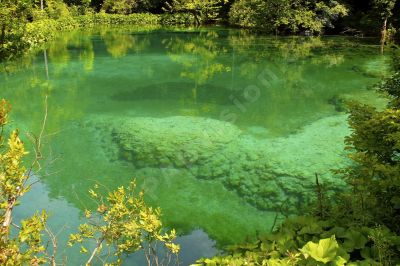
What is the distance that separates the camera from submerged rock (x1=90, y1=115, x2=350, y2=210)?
6445 mm

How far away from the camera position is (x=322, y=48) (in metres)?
20.3

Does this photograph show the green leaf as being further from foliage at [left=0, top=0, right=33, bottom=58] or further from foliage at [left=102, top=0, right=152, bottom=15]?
foliage at [left=102, top=0, right=152, bottom=15]

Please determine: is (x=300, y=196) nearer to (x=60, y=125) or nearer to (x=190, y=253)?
(x=190, y=253)

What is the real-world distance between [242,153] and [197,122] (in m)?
2.09

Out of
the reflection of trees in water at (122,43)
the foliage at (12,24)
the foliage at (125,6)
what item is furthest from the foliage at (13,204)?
the foliage at (125,6)

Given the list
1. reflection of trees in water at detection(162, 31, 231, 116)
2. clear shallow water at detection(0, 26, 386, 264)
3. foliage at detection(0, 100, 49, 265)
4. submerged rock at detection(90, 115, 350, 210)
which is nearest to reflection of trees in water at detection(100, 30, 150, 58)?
clear shallow water at detection(0, 26, 386, 264)

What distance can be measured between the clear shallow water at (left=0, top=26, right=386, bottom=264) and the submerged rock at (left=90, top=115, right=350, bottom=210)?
0.03m

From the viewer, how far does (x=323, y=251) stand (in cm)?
190

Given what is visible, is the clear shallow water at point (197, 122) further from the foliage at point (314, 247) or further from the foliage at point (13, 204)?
the foliage at point (314, 247)

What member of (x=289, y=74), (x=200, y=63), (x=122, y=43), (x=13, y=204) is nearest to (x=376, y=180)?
(x=13, y=204)

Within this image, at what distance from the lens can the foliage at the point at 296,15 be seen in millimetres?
25125

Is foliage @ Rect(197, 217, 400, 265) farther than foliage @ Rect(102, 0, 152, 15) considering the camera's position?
No

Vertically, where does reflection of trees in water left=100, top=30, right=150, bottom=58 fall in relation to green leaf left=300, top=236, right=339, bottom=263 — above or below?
above

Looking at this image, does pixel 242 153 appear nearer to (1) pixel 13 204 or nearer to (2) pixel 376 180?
(2) pixel 376 180
